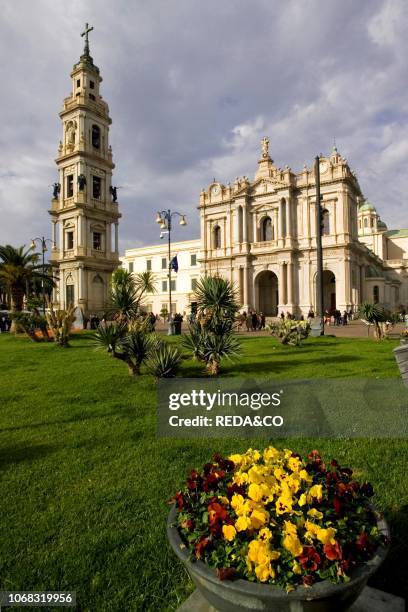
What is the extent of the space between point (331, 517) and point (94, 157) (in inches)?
1857

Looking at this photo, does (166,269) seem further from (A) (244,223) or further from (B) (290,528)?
(B) (290,528)

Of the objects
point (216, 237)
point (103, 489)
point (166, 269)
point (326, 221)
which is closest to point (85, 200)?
point (216, 237)

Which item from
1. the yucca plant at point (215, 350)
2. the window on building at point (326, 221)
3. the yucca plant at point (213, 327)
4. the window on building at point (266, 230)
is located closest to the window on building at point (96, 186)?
the window on building at point (266, 230)

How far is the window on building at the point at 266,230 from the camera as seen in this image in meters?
46.5

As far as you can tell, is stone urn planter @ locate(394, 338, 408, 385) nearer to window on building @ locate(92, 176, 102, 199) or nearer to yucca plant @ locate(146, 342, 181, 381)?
yucca plant @ locate(146, 342, 181, 381)

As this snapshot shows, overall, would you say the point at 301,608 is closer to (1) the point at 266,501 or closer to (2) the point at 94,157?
(1) the point at 266,501

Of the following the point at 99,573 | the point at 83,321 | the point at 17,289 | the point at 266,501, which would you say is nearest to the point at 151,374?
the point at 99,573

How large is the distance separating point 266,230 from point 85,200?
2195 cm

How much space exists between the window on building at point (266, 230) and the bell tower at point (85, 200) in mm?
17903

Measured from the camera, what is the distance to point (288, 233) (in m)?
43.7

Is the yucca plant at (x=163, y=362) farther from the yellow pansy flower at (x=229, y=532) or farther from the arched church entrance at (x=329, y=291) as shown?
the arched church entrance at (x=329, y=291)

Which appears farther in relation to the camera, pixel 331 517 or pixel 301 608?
pixel 331 517

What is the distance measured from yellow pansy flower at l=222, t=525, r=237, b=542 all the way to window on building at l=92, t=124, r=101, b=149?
1918 inches

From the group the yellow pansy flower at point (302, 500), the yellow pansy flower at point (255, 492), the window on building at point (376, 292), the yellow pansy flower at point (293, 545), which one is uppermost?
the window on building at point (376, 292)
